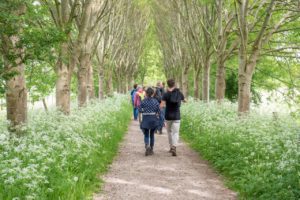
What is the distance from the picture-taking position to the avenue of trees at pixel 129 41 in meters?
6.06

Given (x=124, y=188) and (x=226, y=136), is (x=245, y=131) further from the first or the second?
(x=124, y=188)

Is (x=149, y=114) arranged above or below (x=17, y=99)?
below

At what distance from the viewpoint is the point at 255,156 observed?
6.84 meters

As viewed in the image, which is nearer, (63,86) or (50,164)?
(50,164)

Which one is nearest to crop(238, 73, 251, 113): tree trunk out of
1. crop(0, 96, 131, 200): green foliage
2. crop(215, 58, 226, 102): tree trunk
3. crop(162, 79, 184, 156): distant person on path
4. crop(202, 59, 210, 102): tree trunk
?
crop(162, 79, 184, 156): distant person on path

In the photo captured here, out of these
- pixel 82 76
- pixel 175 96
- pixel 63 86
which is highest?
pixel 82 76

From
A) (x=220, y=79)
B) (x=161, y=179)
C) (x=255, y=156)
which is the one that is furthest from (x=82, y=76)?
(x=255, y=156)

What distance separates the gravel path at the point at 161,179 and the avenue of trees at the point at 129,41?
2.59m

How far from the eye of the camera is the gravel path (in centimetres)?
607

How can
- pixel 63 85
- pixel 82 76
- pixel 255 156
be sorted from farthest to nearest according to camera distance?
pixel 82 76
pixel 63 85
pixel 255 156

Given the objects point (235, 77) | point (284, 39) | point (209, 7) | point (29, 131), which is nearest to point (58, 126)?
point (29, 131)

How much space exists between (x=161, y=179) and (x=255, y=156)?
1929mm

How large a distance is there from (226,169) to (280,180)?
Result: 2059 mm

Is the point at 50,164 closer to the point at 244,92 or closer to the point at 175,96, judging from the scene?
the point at 175,96
